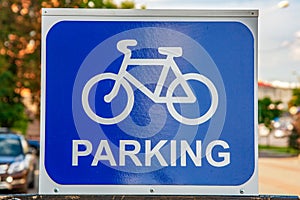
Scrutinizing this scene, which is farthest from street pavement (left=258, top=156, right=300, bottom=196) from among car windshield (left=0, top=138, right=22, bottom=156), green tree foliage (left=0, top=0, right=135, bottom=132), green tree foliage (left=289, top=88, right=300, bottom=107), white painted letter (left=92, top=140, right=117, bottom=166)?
green tree foliage (left=289, top=88, right=300, bottom=107)

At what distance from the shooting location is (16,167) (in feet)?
44.3

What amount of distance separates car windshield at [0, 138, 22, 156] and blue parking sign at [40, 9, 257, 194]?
467 inches

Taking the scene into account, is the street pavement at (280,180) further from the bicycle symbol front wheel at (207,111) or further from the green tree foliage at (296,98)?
the green tree foliage at (296,98)

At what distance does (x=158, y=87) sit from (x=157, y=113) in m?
0.12

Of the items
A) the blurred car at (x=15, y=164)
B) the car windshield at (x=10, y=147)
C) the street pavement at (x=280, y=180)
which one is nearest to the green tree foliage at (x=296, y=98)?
the street pavement at (x=280, y=180)

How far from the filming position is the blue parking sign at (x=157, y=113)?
8.66 ft

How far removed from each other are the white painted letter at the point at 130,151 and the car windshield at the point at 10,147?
11.9 metres

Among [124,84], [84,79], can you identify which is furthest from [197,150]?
Result: [84,79]

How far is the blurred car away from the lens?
13.2 meters

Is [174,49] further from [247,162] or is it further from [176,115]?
[247,162]

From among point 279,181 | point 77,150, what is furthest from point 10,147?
point 77,150

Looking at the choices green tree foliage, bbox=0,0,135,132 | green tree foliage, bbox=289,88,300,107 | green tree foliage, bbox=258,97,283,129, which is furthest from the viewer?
green tree foliage, bbox=289,88,300,107

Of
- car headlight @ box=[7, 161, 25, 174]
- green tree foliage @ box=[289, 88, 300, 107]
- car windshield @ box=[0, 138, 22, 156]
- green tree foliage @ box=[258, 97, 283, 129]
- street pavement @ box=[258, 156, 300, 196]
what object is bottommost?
street pavement @ box=[258, 156, 300, 196]

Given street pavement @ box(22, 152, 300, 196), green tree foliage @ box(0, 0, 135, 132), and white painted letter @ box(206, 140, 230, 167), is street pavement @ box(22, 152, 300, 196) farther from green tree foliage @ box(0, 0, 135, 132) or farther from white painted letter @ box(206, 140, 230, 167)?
green tree foliage @ box(0, 0, 135, 132)
